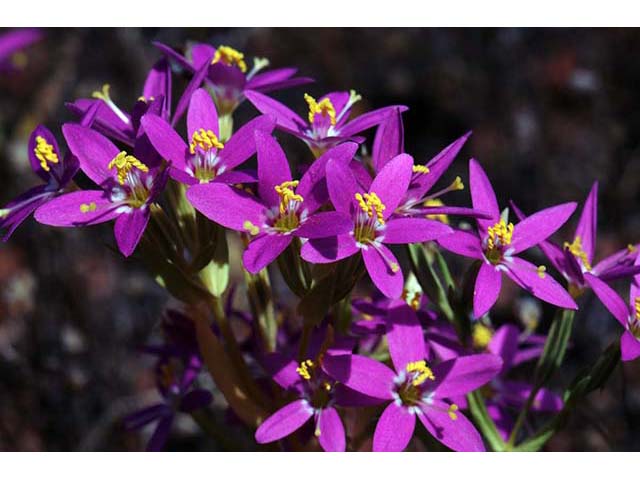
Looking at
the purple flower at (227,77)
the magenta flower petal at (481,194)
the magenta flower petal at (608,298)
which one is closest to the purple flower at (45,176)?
the purple flower at (227,77)

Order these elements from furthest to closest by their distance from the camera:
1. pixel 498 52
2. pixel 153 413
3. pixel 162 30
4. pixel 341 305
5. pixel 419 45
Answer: pixel 419 45, pixel 498 52, pixel 162 30, pixel 153 413, pixel 341 305

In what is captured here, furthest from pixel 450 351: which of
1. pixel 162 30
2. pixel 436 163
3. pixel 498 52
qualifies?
pixel 498 52

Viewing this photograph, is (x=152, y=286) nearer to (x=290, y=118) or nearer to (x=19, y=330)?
(x=19, y=330)

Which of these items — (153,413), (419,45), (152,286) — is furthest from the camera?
(419,45)

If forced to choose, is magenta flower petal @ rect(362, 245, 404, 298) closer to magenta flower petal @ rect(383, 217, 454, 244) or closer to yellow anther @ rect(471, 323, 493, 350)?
magenta flower petal @ rect(383, 217, 454, 244)

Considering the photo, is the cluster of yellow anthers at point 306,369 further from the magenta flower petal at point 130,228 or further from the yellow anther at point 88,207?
the yellow anther at point 88,207

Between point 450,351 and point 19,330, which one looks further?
point 19,330
